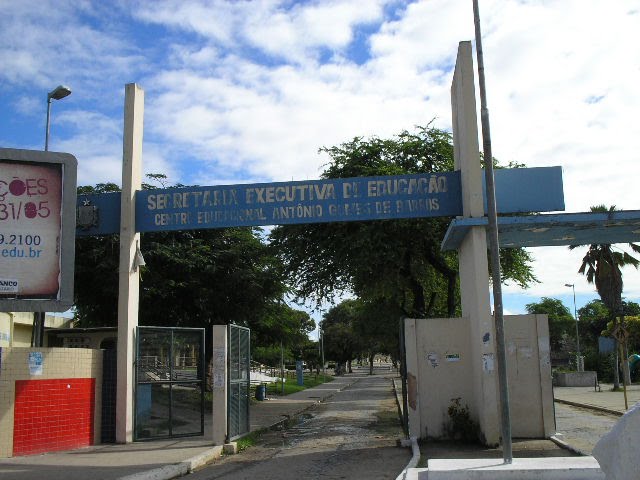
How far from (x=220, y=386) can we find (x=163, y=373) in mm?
2261

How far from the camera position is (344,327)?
95.9m

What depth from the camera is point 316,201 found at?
15172 millimetres

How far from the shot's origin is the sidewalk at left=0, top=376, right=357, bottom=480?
10.5 metres

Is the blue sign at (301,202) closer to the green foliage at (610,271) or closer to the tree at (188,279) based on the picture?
the tree at (188,279)

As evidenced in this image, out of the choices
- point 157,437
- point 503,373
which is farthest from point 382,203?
point 157,437

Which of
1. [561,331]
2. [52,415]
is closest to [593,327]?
[561,331]

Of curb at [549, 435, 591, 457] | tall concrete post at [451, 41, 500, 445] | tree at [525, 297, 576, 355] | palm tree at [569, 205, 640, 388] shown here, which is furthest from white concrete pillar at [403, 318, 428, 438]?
tree at [525, 297, 576, 355]

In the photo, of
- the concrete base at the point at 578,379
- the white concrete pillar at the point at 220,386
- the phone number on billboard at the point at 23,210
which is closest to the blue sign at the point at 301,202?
the phone number on billboard at the point at 23,210

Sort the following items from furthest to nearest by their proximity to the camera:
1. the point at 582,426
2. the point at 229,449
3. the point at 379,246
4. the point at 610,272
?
the point at 610,272
the point at 379,246
the point at 582,426
the point at 229,449

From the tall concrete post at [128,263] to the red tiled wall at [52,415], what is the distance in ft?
2.37

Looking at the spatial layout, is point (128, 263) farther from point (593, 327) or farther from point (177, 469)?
point (593, 327)

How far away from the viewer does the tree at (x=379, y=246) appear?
19578 mm

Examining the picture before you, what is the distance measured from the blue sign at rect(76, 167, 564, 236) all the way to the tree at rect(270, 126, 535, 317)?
157 inches

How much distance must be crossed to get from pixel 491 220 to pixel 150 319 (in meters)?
17.3
